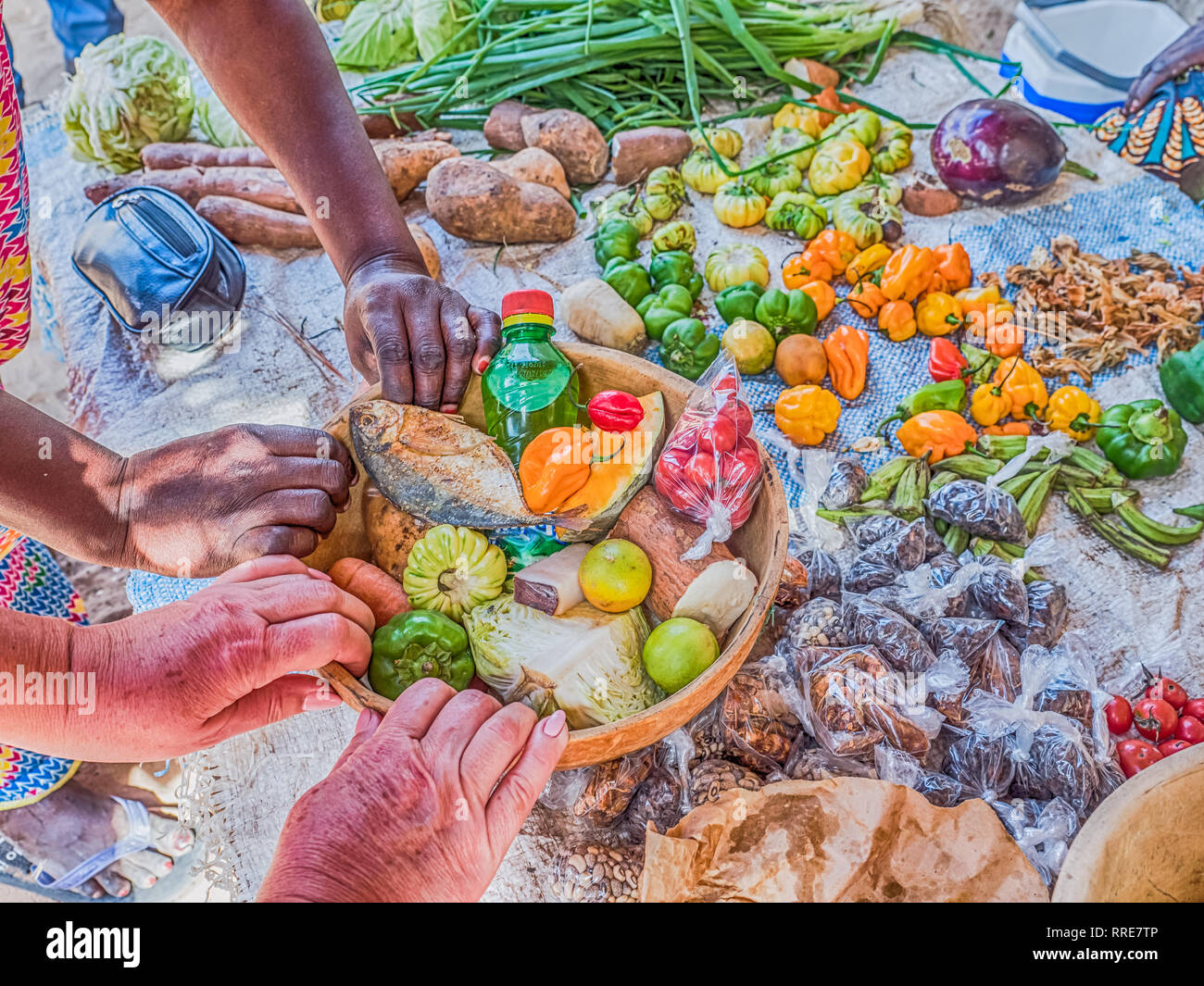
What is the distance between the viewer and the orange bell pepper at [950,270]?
8.84 ft

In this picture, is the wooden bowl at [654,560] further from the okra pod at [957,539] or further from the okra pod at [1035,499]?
the okra pod at [1035,499]

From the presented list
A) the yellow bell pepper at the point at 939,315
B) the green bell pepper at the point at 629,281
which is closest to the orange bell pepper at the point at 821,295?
the yellow bell pepper at the point at 939,315

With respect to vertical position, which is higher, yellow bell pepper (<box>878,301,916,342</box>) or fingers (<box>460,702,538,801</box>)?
fingers (<box>460,702,538,801</box>)

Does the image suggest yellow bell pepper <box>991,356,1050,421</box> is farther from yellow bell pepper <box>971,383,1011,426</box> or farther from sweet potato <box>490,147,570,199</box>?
sweet potato <box>490,147,570,199</box>

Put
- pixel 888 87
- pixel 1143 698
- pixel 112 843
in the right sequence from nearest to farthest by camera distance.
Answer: pixel 1143 698 < pixel 112 843 < pixel 888 87

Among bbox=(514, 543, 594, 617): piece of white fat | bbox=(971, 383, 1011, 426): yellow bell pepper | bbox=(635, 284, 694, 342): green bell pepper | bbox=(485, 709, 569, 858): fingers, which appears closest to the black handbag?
bbox=(635, 284, 694, 342): green bell pepper

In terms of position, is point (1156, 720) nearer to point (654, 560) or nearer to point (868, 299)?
point (654, 560)

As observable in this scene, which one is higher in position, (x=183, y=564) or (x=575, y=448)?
(x=575, y=448)

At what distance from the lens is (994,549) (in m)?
1.99

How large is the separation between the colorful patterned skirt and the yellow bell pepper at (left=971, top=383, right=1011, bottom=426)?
99.4 inches

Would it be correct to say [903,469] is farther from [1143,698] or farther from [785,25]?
[785,25]

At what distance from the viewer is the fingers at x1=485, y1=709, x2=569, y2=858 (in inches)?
45.9

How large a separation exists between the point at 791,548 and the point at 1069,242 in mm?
1797

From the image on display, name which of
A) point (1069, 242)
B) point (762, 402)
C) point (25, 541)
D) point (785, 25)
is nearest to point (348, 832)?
point (25, 541)
